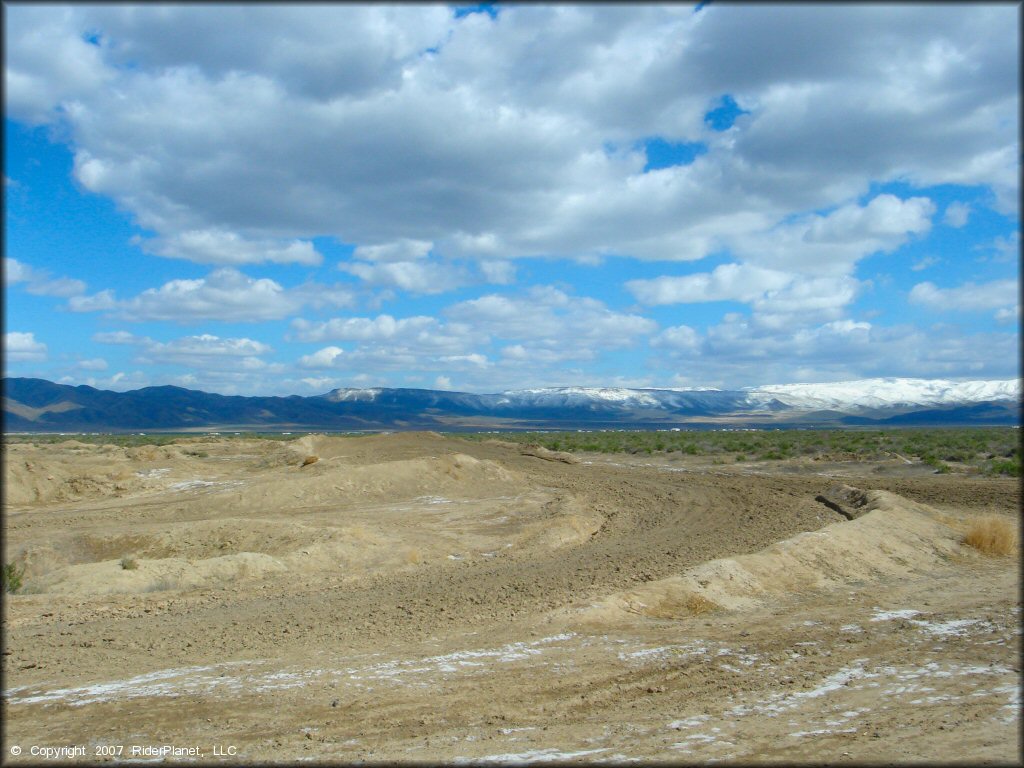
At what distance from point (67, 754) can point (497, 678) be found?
482 cm

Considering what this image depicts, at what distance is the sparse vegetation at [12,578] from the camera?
15314 millimetres

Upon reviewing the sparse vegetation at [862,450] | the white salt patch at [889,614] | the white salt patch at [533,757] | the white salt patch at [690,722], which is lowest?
the white salt patch at [889,614]

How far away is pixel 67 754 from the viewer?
7.21 metres

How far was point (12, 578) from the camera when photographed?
53.3 ft

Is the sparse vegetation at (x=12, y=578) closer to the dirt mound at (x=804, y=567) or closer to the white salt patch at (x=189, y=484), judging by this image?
the dirt mound at (x=804, y=567)

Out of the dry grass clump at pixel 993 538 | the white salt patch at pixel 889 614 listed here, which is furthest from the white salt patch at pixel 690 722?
the dry grass clump at pixel 993 538

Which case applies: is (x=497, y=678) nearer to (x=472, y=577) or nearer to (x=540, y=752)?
(x=540, y=752)

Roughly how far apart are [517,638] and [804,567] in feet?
25.2

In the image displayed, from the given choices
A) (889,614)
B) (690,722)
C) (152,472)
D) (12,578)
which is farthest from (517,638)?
(152,472)

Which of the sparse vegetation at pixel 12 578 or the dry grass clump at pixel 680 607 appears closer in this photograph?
the dry grass clump at pixel 680 607

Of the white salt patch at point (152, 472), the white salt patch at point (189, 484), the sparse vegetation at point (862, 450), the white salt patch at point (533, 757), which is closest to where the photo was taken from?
the white salt patch at point (533, 757)

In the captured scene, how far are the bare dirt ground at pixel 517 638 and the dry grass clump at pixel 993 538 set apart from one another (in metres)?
0.39

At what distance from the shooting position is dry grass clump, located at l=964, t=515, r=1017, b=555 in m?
18.4

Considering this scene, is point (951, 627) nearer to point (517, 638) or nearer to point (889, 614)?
point (889, 614)
